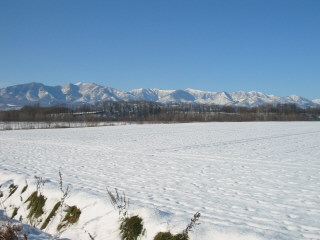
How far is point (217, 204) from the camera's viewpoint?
21.6 ft

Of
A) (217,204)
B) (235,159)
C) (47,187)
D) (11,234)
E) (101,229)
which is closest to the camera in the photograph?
(11,234)

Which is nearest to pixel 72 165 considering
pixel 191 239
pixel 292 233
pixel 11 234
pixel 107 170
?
pixel 107 170

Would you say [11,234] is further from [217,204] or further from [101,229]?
[217,204]

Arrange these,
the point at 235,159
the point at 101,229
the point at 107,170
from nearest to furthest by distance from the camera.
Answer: the point at 101,229 < the point at 107,170 < the point at 235,159

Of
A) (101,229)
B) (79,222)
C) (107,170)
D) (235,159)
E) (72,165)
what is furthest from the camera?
(235,159)

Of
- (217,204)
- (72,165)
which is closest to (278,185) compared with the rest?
(217,204)

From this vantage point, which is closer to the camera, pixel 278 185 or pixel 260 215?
pixel 260 215

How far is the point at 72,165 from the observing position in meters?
12.4

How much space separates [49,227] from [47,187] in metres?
1.98

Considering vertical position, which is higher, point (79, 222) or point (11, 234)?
point (11, 234)

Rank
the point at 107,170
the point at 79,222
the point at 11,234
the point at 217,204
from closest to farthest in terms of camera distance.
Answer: the point at 11,234 < the point at 79,222 < the point at 217,204 < the point at 107,170

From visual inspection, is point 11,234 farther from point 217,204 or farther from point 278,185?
point 278,185

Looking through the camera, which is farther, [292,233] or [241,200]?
[241,200]

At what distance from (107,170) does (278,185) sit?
6.85 metres
